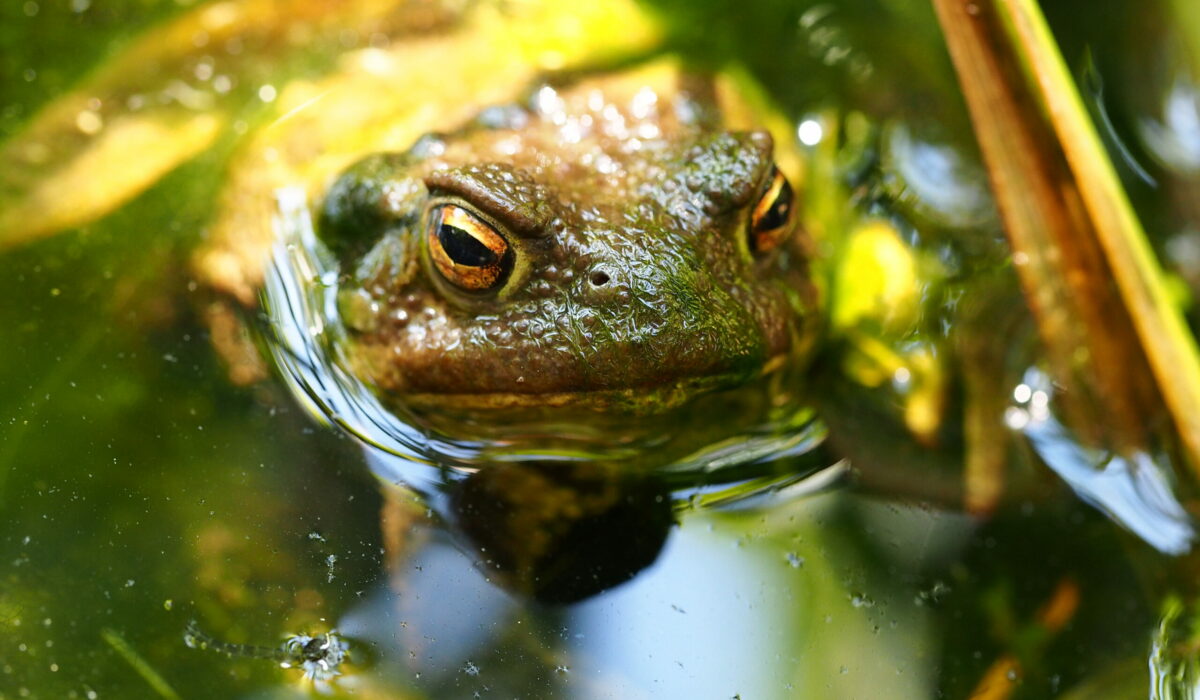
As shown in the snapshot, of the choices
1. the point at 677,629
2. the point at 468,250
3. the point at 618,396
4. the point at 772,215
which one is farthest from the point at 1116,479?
the point at 468,250

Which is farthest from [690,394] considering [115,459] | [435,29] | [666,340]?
[435,29]

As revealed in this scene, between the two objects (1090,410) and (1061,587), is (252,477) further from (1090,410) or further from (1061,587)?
(1090,410)

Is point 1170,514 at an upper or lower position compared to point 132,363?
lower

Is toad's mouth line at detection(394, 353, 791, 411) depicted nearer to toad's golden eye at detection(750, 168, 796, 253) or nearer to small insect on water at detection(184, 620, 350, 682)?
toad's golden eye at detection(750, 168, 796, 253)

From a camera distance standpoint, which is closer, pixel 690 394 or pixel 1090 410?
pixel 690 394

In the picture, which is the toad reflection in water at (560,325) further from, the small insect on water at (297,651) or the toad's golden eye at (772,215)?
the small insect on water at (297,651)

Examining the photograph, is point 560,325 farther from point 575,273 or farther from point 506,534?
point 506,534

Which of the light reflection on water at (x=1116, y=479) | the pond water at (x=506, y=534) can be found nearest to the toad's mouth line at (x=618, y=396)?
the pond water at (x=506, y=534)
